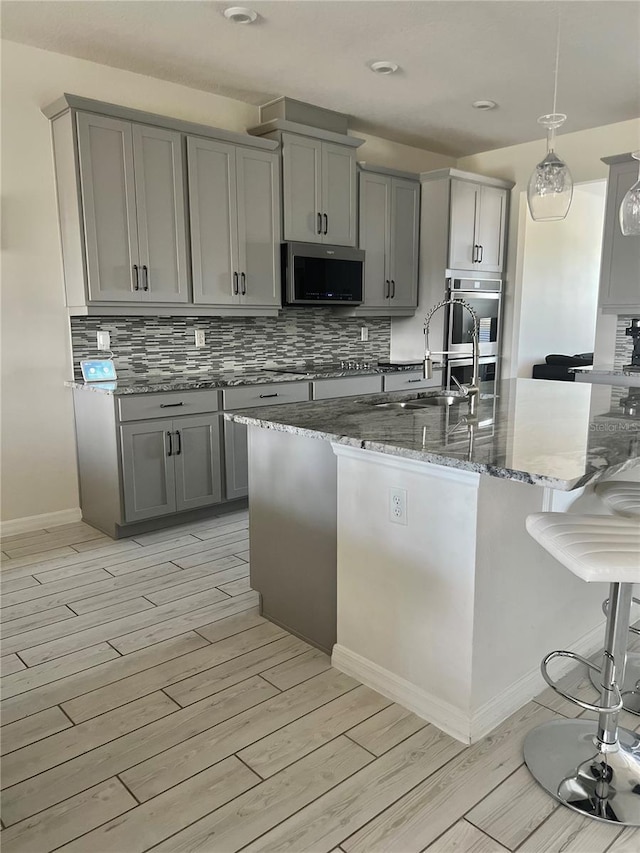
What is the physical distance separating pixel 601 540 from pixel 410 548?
633mm

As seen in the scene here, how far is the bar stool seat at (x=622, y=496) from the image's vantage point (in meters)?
1.88

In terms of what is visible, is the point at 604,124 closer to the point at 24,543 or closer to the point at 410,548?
the point at 410,548

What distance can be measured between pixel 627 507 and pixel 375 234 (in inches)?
143

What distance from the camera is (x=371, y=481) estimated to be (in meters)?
2.08

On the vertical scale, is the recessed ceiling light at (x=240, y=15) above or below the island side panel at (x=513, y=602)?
above

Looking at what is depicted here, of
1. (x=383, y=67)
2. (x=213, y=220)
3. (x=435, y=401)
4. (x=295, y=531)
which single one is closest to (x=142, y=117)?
(x=213, y=220)

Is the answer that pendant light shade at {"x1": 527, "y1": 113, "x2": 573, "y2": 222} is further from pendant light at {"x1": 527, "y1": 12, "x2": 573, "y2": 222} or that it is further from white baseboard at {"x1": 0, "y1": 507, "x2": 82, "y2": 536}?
white baseboard at {"x1": 0, "y1": 507, "x2": 82, "y2": 536}

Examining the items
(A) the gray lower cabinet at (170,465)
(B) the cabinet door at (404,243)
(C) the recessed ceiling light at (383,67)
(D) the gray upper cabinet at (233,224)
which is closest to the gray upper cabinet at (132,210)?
(D) the gray upper cabinet at (233,224)

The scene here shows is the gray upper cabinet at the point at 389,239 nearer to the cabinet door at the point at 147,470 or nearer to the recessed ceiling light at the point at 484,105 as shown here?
the recessed ceiling light at the point at 484,105

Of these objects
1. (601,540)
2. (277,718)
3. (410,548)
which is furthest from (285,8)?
(277,718)

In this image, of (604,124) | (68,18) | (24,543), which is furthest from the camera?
(604,124)

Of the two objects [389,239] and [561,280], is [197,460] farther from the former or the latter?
[561,280]

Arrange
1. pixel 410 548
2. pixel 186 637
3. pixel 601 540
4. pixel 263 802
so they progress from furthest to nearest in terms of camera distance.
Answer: pixel 186 637 < pixel 410 548 < pixel 263 802 < pixel 601 540

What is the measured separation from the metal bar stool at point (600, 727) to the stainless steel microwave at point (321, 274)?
314 cm
